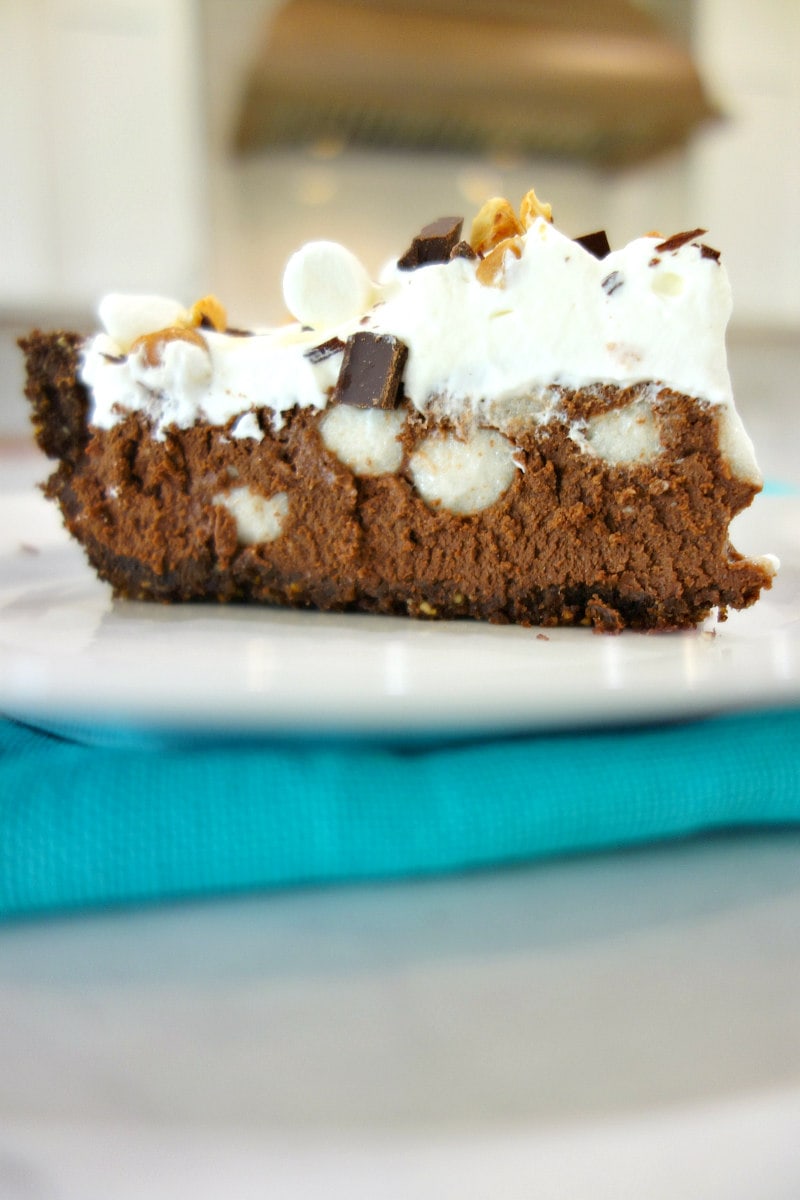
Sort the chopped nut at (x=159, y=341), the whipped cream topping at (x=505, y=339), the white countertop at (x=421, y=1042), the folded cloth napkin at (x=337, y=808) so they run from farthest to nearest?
the chopped nut at (x=159, y=341) < the whipped cream topping at (x=505, y=339) < the folded cloth napkin at (x=337, y=808) < the white countertop at (x=421, y=1042)

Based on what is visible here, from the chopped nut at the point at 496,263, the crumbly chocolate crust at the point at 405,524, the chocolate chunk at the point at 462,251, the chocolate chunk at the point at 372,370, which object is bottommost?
the crumbly chocolate crust at the point at 405,524

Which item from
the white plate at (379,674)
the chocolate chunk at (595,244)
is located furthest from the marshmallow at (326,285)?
the white plate at (379,674)

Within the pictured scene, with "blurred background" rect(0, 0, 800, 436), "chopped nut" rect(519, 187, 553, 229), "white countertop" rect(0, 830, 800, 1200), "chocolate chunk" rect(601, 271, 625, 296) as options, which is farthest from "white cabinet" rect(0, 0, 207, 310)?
"white countertop" rect(0, 830, 800, 1200)

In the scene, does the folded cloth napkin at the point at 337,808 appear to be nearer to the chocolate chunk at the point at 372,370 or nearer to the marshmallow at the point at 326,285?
the chocolate chunk at the point at 372,370

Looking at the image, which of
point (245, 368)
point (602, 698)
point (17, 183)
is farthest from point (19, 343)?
point (17, 183)

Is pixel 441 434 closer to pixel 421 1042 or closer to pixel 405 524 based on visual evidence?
pixel 405 524

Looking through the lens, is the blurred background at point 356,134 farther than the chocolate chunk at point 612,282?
Yes
